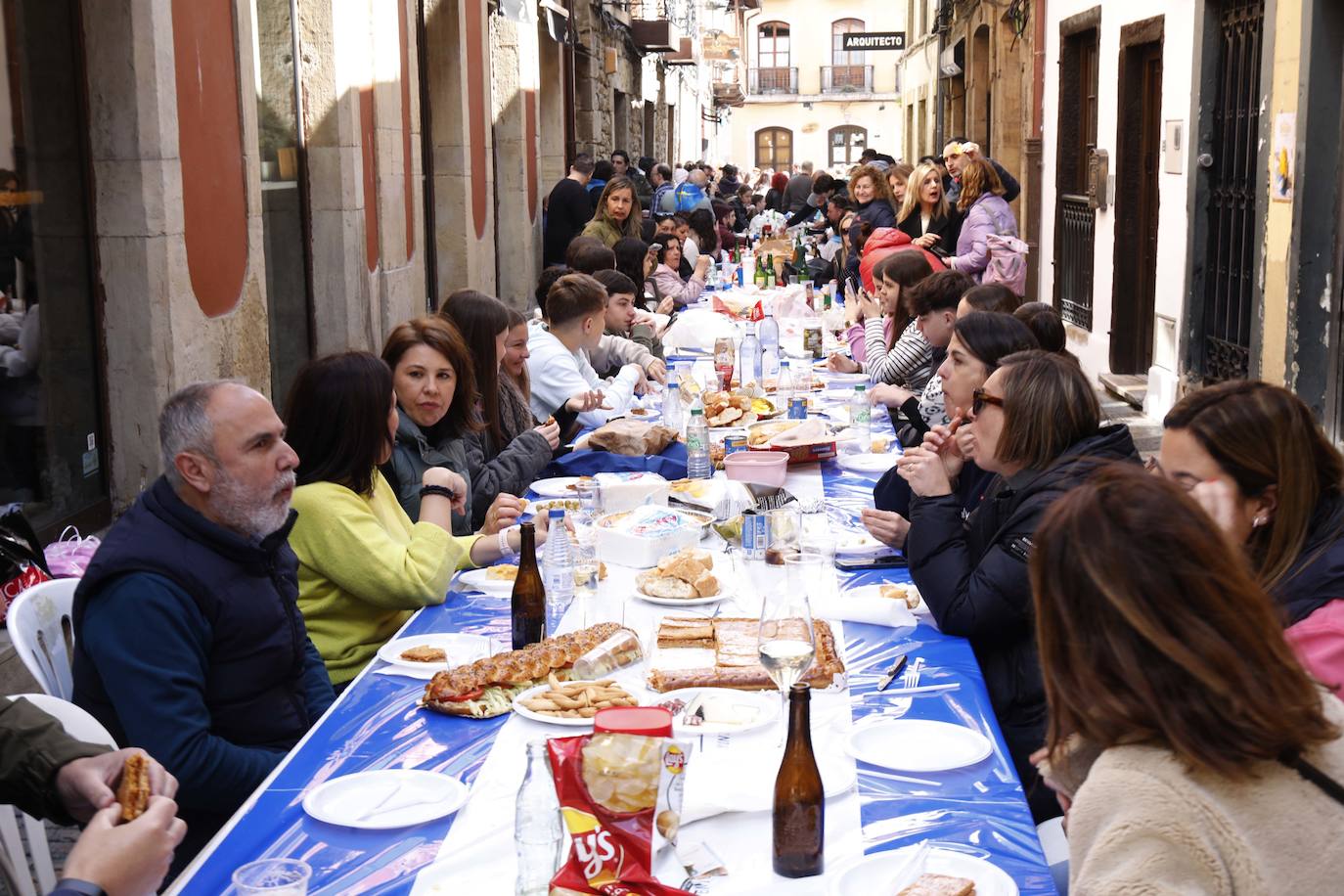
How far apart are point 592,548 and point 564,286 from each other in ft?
10.1

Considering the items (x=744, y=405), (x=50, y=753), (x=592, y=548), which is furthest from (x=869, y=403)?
(x=50, y=753)

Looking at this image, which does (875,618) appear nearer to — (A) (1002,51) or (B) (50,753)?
(B) (50,753)

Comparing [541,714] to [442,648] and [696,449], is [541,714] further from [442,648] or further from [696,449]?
[696,449]

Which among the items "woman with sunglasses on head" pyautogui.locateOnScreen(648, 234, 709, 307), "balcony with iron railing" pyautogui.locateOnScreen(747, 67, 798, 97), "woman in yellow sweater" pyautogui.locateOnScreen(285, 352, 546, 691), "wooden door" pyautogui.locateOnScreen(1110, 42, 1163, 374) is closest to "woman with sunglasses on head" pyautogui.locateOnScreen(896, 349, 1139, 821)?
"woman in yellow sweater" pyautogui.locateOnScreen(285, 352, 546, 691)

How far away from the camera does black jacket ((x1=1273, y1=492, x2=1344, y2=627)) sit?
261cm

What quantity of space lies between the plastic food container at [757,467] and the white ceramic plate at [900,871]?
253 centimetres

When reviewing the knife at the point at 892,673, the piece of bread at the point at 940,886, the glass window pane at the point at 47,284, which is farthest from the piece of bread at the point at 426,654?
the glass window pane at the point at 47,284

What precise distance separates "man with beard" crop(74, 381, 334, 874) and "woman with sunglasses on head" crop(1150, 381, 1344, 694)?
1.81 metres

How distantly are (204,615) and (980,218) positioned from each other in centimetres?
774

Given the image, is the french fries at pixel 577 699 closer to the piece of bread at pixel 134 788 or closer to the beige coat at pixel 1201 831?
the piece of bread at pixel 134 788

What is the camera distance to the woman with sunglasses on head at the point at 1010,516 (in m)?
3.26

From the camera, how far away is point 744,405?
6516mm

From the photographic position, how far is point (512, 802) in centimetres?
252

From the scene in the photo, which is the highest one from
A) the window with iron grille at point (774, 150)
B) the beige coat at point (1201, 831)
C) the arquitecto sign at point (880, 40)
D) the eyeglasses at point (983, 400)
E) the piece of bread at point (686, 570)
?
the arquitecto sign at point (880, 40)
